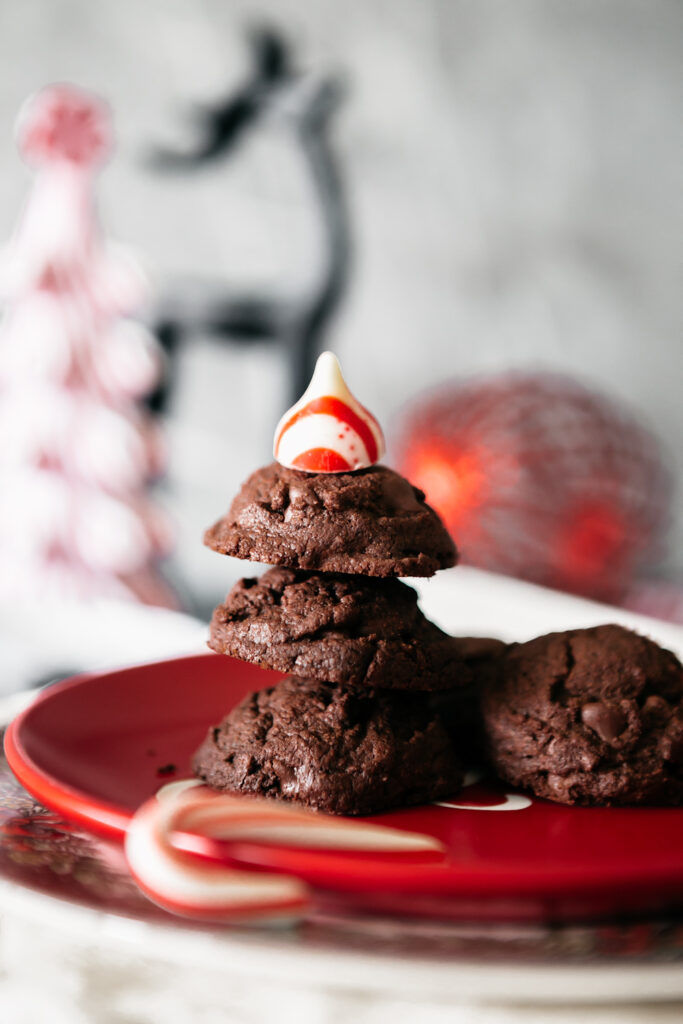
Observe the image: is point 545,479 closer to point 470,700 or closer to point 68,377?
point 68,377

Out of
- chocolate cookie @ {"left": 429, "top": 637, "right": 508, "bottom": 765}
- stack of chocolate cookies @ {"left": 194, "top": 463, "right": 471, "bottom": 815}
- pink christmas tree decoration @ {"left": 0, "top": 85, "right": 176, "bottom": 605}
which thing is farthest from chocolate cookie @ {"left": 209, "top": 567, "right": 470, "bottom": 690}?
pink christmas tree decoration @ {"left": 0, "top": 85, "right": 176, "bottom": 605}

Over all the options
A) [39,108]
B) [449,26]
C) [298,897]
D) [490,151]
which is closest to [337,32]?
[449,26]

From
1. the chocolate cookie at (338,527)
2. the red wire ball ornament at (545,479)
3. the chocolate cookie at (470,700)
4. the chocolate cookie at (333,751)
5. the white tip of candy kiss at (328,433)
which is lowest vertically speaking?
the chocolate cookie at (333,751)

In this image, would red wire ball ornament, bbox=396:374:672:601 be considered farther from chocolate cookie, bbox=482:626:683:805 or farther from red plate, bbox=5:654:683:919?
chocolate cookie, bbox=482:626:683:805

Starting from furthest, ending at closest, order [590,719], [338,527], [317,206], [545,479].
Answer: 1. [317,206]
2. [545,479]
3. [590,719]
4. [338,527]

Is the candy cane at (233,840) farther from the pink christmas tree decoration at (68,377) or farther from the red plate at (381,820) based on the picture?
the pink christmas tree decoration at (68,377)

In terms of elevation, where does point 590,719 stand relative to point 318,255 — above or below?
below

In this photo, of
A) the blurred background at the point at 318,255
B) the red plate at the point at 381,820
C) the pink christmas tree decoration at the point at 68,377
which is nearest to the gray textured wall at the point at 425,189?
the blurred background at the point at 318,255

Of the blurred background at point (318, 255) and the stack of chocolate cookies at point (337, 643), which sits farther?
the blurred background at point (318, 255)

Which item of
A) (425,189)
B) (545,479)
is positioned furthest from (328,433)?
(425,189)
